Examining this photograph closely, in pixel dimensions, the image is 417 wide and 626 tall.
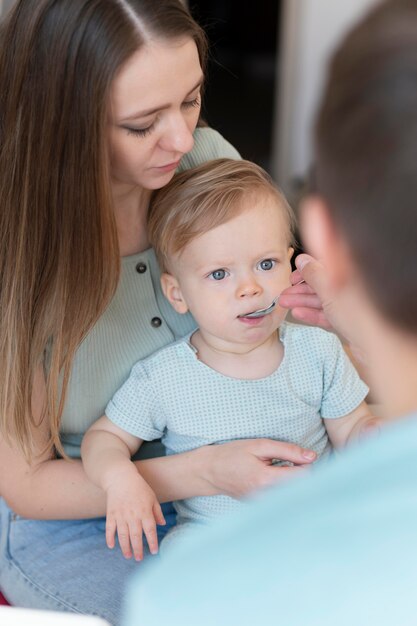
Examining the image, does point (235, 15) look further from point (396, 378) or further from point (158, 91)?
point (396, 378)

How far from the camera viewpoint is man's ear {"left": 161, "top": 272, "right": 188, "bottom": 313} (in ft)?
4.62

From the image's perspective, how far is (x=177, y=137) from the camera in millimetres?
1280

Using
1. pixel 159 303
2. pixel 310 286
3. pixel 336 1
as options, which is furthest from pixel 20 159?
pixel 336 1

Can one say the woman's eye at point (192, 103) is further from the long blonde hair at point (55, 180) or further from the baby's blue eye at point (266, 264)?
the baby's blue eye at point (266, 264)

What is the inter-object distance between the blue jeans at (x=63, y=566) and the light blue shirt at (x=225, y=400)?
5.2 inches

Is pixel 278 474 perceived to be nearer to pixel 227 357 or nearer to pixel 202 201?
pixel 227 357

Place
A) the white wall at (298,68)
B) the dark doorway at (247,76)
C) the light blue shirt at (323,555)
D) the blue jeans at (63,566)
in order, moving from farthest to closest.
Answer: the dark doorway at (247,76)
the white wall at (298,68)
the blue jeans at (63,566)
the light blue shirt at (323,555)

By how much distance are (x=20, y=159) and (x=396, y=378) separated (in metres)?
0.74

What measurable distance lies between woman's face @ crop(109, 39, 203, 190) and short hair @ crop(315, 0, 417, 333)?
599mm

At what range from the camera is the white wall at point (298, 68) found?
4.07 m

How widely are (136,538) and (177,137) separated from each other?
524 mm

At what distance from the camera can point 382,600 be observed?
1.94 ft

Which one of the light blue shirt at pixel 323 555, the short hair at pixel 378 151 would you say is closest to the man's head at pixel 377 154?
the short hair at pixel 378 151

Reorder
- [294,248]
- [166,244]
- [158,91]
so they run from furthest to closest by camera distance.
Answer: [294,248], [166,244], [158,91]
